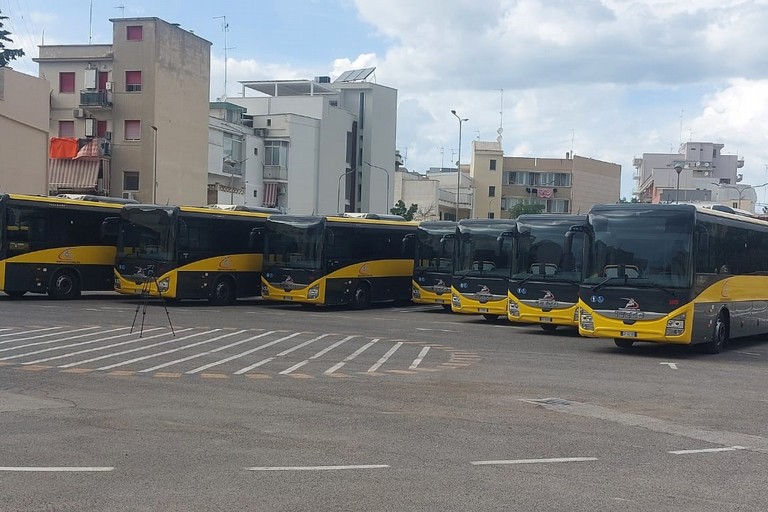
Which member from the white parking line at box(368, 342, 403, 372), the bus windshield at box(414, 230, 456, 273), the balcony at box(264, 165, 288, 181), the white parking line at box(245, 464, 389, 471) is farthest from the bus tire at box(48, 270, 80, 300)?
the balcony at box(264, 165, 288, 181)

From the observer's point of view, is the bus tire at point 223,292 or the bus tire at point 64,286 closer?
the bus tire at point 64,286

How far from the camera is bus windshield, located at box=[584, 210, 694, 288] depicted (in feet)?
63.9

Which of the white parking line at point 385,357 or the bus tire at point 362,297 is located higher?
the bus tire at point 362,297

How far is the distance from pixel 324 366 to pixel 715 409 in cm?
639

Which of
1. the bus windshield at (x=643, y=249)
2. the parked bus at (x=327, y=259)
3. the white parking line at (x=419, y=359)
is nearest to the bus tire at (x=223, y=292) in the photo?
the parked bus at (x=327, y=259)

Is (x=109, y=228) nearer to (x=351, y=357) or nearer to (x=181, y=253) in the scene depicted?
(x=181, y=253)

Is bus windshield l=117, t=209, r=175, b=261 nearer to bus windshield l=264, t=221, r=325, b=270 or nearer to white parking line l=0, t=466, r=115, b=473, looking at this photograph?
bus windshield l=264, t=221, r=325, b=270

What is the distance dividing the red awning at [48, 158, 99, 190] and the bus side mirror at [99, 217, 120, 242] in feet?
104

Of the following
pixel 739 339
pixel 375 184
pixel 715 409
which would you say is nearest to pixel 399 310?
pixel 739 339

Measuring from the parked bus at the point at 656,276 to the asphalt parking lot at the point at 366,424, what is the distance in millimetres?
692

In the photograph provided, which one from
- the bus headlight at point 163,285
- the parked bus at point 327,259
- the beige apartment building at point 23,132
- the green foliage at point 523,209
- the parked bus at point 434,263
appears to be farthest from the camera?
the green foliage at point 523,209

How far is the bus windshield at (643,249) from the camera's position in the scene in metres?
19.5

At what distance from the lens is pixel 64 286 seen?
1211 inches

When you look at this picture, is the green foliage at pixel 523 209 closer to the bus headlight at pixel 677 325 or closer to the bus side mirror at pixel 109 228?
the bus side mirror at pixel 109 228
